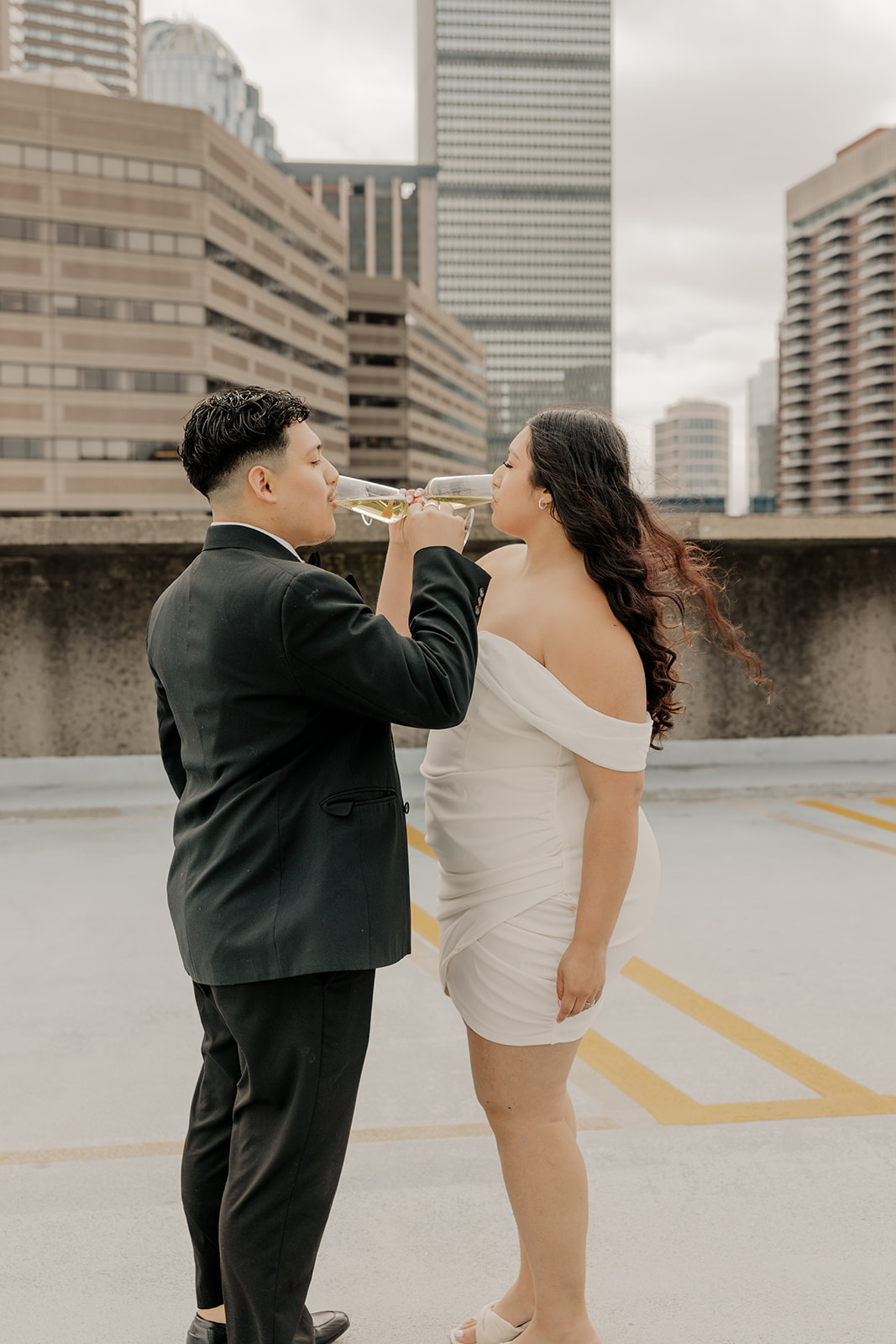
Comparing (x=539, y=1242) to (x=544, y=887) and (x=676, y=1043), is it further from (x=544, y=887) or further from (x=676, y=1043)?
(x=676, y=1043)

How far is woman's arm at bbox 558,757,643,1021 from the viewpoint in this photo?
5.97 feet

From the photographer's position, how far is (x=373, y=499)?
193 cm

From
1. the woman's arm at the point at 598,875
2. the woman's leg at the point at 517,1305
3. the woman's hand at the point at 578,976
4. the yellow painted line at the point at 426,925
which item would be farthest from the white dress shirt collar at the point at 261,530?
the yellow painted line at the point at 426,925

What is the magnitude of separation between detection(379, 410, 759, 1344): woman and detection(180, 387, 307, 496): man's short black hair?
265 millimetres

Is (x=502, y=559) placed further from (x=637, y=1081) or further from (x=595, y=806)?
(x=637, y=1081)

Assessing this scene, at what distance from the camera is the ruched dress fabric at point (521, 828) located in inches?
71.6

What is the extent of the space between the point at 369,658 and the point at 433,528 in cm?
31

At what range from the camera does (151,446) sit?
298ft

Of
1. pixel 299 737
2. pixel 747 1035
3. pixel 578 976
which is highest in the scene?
pixel 299 737

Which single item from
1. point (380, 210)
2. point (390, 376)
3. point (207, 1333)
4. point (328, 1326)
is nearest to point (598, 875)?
point (328, 1326)

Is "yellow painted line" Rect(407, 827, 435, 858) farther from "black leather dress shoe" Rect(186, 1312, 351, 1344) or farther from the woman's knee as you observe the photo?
the woman's knee

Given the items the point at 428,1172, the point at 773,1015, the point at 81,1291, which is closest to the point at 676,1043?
the point at 773,1015

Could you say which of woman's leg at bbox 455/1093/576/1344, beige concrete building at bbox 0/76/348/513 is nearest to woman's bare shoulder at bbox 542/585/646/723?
woman's leg at bbox 455/1093/576/1344

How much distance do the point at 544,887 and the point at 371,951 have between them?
0.35 metres
